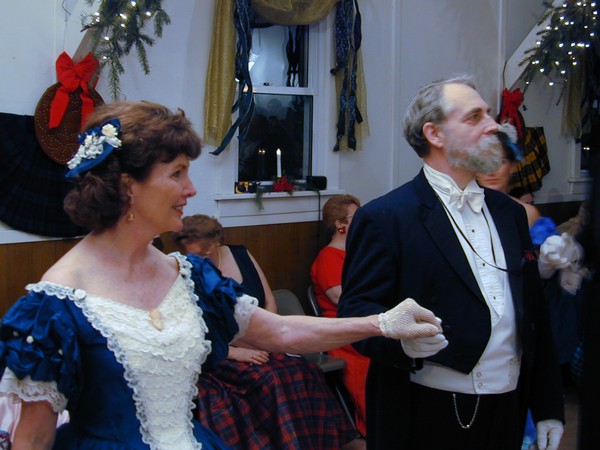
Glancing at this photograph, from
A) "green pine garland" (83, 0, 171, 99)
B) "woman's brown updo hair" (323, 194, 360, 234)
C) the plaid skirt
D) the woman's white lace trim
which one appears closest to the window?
"woman's brown updo hair" (323, 194, 360, 234)

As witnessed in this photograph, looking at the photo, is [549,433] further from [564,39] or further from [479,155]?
[564,39]

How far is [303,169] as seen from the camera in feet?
16.7

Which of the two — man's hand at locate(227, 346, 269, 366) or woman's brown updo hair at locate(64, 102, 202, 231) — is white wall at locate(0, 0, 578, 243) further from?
woman's brown updo hair at locate(64, 102, 202, 231)

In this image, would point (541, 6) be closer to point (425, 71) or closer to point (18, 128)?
point (425, 71)

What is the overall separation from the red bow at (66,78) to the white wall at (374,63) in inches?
3.3

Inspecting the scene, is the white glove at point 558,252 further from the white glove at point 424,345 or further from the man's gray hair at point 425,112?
the white glove at point 424,345

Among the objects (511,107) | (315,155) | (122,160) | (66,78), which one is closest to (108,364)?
(122,160)

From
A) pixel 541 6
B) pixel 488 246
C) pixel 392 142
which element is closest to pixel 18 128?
pixel 488 246

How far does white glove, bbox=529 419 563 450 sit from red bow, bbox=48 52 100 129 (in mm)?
2566

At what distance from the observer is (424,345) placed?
203cm

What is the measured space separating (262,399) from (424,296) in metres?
1.61

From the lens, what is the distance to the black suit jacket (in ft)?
7.17

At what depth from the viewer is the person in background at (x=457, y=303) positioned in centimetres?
220

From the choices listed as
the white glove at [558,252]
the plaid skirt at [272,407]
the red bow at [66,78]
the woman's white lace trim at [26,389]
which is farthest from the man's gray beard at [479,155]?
the red bow at [66,78]
